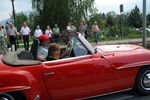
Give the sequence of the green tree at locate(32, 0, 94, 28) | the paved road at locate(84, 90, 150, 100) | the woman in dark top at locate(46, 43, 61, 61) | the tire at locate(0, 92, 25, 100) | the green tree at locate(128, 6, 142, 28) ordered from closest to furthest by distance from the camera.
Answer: the tire at locate(0, 92, 25, 100), the woman in dark top at locate(46, 43, 61, 61), the paved road at locate(84, 90, 150, 100), the green tree at locate(32, 0, 94, 28), the green tree at locate(128, 6, 142, 28)

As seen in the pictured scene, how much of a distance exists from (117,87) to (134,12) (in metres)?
60.3

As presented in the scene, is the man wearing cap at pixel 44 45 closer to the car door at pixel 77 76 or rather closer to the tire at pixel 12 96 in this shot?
the car door at pixel 77 76

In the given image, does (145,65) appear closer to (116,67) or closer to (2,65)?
(116,67)

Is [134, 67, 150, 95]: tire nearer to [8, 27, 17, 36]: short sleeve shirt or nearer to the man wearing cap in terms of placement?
the man wearing cap

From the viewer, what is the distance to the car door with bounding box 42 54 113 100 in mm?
3990

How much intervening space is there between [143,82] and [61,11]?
24.7 metres

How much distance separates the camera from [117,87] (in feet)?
14.7

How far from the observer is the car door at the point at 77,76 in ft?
13.1

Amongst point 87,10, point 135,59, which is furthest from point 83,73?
point 87,10

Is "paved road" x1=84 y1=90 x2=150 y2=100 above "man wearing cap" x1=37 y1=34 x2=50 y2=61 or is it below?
below

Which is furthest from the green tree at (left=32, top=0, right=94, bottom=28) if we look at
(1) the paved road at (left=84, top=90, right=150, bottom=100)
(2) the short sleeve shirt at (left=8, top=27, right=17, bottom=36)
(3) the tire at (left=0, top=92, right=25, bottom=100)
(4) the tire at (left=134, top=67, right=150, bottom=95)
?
(3) the tire at (left=0, top=92, right=25, bottom=100)

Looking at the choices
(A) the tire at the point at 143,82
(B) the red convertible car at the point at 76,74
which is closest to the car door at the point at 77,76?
(B) the red convertible car at the point at 76,74

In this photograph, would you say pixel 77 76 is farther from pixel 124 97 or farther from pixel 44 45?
pixel 44 45

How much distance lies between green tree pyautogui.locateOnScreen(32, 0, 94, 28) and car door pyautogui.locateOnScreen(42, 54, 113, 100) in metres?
24.6
